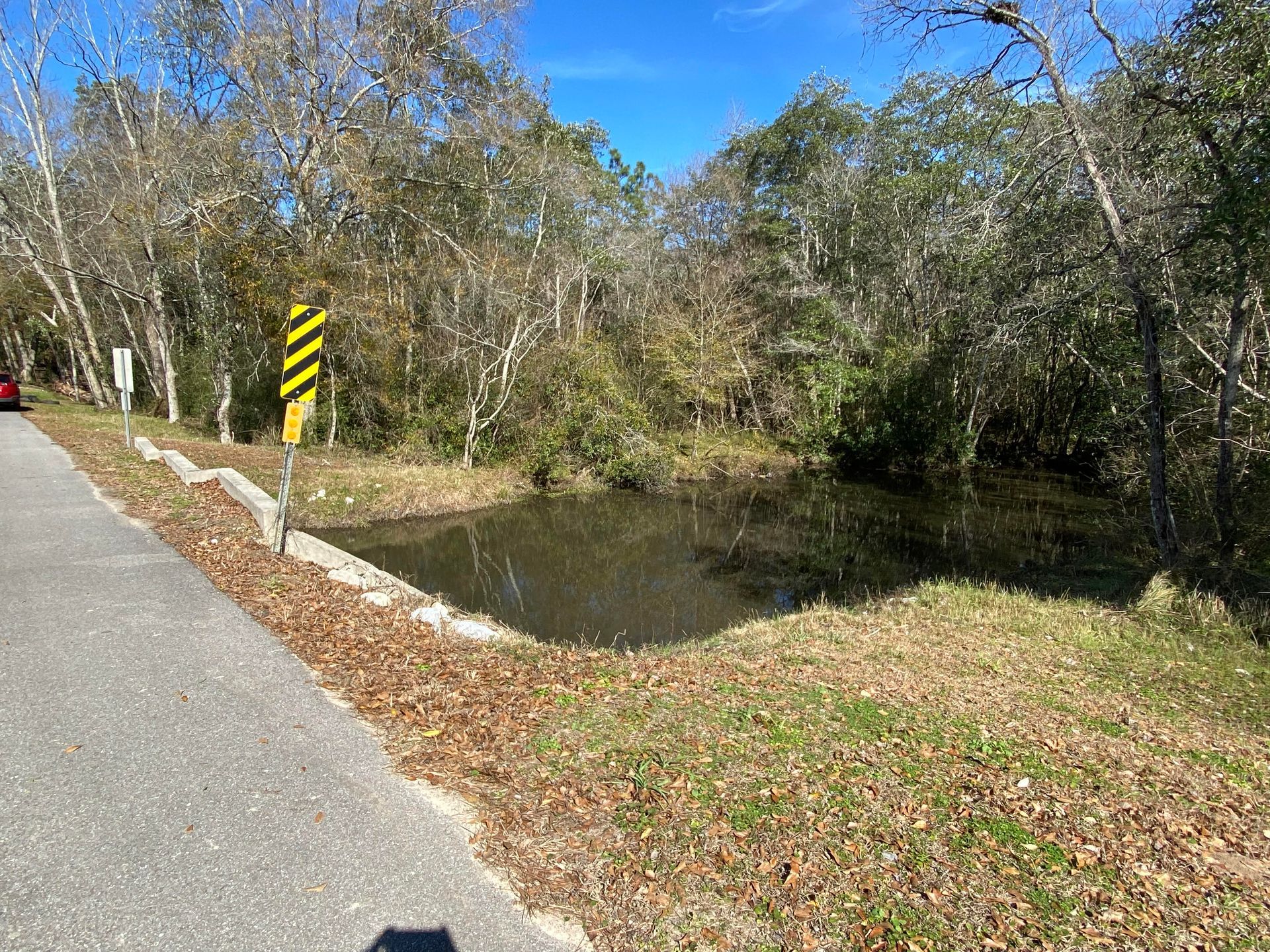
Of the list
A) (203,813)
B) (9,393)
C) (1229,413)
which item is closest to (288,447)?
(203,813)

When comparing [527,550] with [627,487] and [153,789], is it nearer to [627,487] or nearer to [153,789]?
[627,487]

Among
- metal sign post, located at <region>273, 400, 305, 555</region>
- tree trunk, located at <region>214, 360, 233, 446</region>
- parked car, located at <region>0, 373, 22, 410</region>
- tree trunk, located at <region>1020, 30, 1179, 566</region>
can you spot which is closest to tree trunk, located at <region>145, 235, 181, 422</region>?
tree trunk, located at <region>214, 360, 233, 446</region>

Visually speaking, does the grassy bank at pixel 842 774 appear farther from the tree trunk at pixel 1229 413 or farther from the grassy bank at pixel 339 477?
the grassy bank at pixel 339 477

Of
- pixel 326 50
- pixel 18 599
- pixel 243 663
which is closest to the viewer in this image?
pixel 243 663

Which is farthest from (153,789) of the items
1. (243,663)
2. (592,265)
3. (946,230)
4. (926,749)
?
(592,265)

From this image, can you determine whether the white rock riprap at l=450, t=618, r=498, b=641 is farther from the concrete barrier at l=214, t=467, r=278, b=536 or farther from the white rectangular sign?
the white rectangular sign

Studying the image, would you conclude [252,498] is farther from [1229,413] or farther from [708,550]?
[1229,413]

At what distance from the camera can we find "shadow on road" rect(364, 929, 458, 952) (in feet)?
7.97

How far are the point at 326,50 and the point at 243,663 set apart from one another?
17.5 metres

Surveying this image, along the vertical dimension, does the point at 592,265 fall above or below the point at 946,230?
above

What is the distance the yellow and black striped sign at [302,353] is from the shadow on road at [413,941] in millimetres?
5326

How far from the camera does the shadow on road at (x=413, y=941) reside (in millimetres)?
2430

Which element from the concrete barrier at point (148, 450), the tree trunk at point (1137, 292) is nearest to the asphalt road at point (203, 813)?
the concrete barrier at point (148, 450)

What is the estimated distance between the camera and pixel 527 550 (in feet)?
47.3
